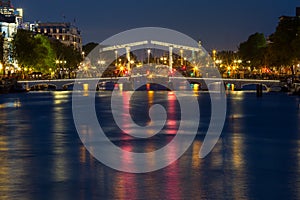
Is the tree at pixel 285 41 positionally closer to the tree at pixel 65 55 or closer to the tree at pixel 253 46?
the tree at pixel 253 46

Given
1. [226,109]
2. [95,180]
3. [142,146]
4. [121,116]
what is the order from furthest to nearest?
[226,109], [121,116], [142,146], [95,180]

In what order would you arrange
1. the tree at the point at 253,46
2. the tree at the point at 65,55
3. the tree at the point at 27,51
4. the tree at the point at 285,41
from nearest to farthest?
the tree at the point at 285,41
the tree at the point at 27,51
the tree at the point at 253,46
the tree at the point at 65,55

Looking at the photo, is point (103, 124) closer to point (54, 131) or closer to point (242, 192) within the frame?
point (54, 131)

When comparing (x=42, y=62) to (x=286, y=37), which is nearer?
(x=286, y=37)

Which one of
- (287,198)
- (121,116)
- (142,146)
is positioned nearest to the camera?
(287,198)

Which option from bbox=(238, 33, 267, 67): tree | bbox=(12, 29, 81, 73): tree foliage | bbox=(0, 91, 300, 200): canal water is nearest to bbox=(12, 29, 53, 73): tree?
bbox=(12, 29, 81, 73): tree foliage

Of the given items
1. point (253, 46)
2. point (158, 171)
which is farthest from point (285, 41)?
point (158, 171)

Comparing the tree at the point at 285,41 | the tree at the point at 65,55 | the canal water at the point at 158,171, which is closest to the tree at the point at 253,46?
the tree at the point at 65,55

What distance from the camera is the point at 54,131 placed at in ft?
117

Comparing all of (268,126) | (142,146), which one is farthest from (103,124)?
(142,146)

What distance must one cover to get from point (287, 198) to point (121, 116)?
30.8 meters

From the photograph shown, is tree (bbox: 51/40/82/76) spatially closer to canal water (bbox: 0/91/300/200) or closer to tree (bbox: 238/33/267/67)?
tree (bbox: 238/33/267/67)

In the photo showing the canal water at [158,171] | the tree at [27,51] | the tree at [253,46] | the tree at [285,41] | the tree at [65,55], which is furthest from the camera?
the tree at [65,55]

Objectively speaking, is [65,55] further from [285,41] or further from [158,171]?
[158,171]
